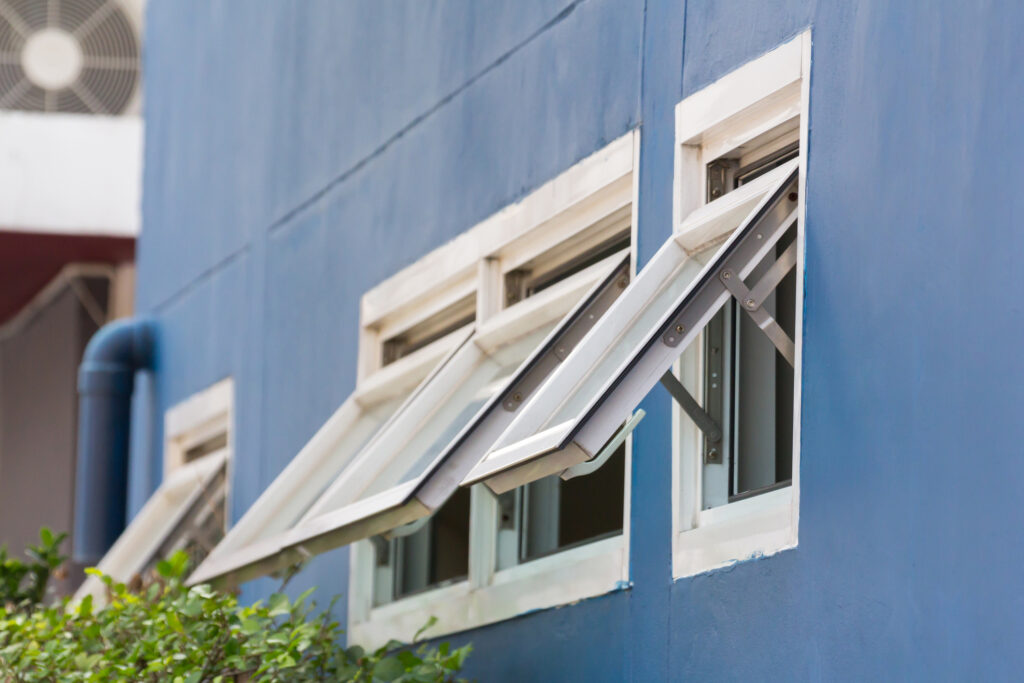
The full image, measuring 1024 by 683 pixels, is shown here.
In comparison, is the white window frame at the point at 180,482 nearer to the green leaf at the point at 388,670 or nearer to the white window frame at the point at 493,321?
the white window frame at the point at 493,321

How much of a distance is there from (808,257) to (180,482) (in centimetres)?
594

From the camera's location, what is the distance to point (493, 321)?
6.75m

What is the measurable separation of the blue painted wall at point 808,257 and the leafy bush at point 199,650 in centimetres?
55

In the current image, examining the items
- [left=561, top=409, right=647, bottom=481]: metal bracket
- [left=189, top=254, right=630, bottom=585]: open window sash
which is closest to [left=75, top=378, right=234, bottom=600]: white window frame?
[left=189, top=254, right=630, bottom=585]: open window sash

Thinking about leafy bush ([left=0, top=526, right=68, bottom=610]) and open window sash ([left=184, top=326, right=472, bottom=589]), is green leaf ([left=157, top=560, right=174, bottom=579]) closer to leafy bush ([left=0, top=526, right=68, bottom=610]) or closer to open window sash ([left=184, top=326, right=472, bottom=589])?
open window sash ([left=184, top=326, right=472, bottom=589])

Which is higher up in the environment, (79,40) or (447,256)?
(79,40)

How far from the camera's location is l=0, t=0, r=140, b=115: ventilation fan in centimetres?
1630

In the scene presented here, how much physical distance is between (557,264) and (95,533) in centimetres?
592

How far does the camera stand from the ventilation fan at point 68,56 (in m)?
16.3

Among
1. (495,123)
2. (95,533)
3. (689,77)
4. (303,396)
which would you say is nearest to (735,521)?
(689,77)

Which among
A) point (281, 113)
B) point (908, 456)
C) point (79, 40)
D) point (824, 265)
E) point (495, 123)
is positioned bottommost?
point (908, 456)

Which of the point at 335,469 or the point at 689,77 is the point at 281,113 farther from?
the point at 689,77

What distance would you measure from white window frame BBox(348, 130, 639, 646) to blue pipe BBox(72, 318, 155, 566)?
3.85 m

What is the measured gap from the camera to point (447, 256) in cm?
727
